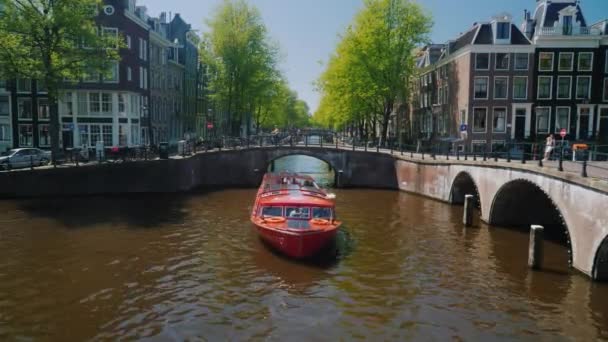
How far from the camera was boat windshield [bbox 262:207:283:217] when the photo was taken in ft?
70.3

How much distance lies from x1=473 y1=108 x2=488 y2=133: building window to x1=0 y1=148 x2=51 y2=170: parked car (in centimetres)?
3786

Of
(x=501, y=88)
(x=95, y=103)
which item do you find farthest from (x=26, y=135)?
(x=501, y=88)

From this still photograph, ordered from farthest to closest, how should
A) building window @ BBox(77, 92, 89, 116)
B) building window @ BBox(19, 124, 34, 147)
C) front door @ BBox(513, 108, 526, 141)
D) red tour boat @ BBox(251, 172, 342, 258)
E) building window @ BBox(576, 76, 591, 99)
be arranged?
1. front door @ BBox(513, 108, 526, 141)
2. building window @ BBox(576, 76, 591, 99)
3. building window @ BBox(19, 124, 34, 147)
4. building window @ BBox(77, 92, 89, 116)
5. red tour boat @ BBox(251, 172, 342, 258)

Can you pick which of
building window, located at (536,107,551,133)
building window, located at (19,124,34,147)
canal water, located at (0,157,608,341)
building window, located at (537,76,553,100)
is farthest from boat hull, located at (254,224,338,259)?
building window, located at (537,76,553,100)

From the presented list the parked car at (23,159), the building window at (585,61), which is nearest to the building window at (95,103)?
the parked car at (23,159)

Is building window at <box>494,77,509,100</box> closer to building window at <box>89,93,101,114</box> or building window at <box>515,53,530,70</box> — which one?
building window at <box>515,53,530,70</box>

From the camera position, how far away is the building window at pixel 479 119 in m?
47.7

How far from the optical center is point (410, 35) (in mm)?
50594

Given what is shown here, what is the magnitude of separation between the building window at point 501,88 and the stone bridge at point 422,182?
1363 centimetres

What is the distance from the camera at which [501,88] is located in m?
47.6

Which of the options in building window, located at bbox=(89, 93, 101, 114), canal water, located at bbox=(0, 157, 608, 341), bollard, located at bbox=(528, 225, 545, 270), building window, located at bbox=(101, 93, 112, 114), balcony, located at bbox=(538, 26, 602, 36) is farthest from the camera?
balcony, located at bbox=(538, 26, 602, 36)

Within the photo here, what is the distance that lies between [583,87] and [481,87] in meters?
10.2

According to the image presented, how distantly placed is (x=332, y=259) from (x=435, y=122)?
136ft

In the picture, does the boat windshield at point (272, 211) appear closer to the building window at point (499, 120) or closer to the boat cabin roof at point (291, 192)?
the boat cabin roof at point (291, 192)
